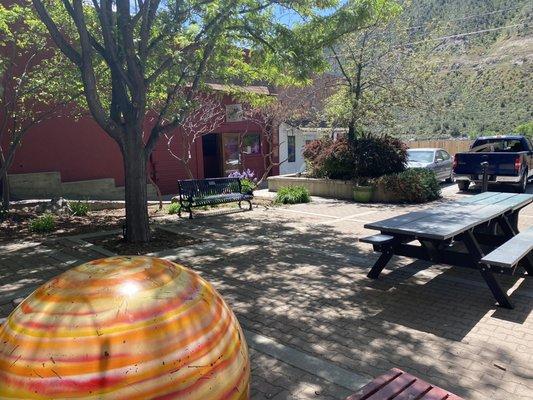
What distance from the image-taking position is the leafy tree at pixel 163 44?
7223mm

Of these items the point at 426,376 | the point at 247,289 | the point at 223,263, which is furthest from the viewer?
the point at 223,263

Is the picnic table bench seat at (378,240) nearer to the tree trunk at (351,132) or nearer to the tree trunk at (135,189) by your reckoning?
the tree trunk at (135,189)

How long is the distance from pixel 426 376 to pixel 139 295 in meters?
2.63

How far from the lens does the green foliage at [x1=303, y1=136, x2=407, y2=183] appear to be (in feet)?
45.6

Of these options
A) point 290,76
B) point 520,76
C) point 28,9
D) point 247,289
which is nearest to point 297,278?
point 247,289

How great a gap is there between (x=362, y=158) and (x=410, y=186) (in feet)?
6.31

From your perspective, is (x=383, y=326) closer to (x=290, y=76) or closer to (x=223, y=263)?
(x=223, y=263)

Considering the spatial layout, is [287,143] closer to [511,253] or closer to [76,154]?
[76,154]

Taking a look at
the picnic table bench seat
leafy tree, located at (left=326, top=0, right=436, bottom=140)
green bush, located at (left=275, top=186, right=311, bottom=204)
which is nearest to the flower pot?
green bush, located at (left=275, top=186, right=311, bottom=204)

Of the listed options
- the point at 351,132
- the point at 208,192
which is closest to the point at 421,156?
the point at 351,132

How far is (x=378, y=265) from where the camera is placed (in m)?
5.66

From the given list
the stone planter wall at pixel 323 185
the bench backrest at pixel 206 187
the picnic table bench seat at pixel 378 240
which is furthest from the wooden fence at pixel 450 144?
the picnic table bench seat at pixel 378 240

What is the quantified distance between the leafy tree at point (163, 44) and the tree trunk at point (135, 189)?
2 centimetres

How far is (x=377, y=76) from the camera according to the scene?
15.0 meters
